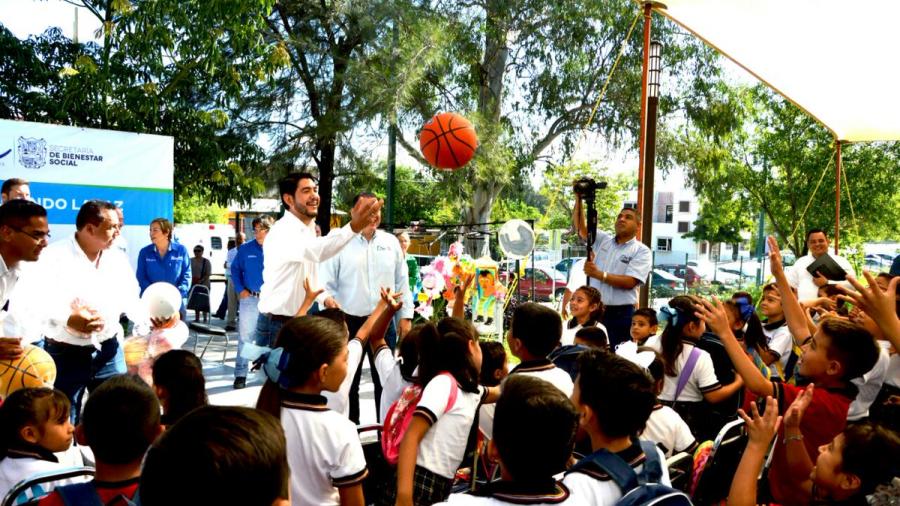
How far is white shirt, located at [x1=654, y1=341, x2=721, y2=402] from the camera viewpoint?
3557 millimetres

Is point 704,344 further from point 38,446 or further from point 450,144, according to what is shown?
point 450,144

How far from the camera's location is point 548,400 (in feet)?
5.83

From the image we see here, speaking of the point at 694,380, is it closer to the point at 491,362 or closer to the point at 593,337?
the point at 593,337

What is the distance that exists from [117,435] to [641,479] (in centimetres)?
147

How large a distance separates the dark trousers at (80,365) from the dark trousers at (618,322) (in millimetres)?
3423

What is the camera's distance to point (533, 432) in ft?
5.64

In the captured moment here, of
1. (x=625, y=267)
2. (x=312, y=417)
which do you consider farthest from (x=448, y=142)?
(x=312, y=417)

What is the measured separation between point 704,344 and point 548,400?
7.77 ft

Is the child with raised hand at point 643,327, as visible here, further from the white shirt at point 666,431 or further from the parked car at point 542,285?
the parked car at point 542,285

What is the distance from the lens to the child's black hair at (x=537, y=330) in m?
2.92

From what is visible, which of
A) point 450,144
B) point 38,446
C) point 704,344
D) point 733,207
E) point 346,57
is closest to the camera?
point 38,446

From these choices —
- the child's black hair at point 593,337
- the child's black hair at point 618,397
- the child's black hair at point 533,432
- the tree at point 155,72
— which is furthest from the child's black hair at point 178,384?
the tree at point 155,72

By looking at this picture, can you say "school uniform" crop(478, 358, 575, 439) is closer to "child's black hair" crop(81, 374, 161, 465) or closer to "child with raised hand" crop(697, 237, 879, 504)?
"child with raised hand" crop(697, 237, 879, 504)

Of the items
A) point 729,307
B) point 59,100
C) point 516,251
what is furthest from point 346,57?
point 729,307
